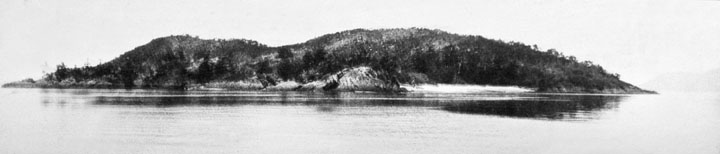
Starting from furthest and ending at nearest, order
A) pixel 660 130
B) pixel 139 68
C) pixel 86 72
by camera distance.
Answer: pixel 139 68 → pixel 86 72 → pixel 660 130

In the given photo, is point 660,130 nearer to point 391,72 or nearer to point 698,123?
point 698,123

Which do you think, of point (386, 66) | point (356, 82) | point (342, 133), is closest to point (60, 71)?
point (356, 82)

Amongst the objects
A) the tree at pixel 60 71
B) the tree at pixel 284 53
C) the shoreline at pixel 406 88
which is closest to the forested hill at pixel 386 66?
the tree at pixel 284 53

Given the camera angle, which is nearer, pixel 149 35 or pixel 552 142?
pixel 552 142

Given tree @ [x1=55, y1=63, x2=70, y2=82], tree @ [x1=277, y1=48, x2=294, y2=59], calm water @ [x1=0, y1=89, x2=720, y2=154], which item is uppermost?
tree @ [x1=277, y1=48, x2=294, y2=59]

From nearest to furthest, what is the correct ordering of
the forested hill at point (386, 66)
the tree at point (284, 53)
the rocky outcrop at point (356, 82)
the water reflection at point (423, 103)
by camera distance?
the water reflection at point (423, 103)
the tree at point (284, 53)
the rocky outcrop at point (356, 82)
the forested hill at point (386, 66)

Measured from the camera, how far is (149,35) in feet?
88.3

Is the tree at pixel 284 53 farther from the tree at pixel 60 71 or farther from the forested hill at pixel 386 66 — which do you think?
the tree at pixel 60 71

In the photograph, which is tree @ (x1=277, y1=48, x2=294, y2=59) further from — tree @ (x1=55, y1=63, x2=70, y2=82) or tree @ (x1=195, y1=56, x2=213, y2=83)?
tree @ (x1=55, y1=63, x2=70, y2=82)

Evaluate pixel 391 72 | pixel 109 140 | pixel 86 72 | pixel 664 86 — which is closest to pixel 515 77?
pixel 391 72

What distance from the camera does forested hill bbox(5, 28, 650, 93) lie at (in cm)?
6562

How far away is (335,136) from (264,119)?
548 centimetres

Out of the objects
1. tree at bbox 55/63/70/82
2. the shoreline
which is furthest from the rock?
tree at bbox 55/63/70/82

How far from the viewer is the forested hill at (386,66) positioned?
215 ft
